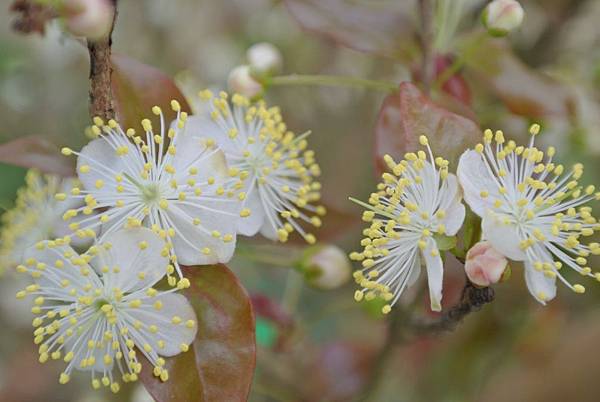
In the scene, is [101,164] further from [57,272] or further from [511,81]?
[511,81]

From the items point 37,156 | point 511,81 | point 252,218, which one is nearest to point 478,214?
point 252,218

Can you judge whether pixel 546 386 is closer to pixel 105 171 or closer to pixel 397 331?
pixel 397 331

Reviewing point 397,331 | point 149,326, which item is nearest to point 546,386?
point 397,331

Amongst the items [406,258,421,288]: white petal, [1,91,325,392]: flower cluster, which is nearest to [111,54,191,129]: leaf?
[1,91,325,392]: flower cluster

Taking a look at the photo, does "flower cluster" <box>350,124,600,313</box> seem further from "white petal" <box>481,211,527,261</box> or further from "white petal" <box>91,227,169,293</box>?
"white petal" <box>91,227,169,293</box>

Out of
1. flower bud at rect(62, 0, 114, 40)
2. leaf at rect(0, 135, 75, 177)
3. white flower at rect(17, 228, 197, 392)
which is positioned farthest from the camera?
leaf at rect(0, 135, 75, 177)

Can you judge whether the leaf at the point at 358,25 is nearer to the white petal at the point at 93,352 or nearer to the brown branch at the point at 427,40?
the brown branch at the point at 427,40
